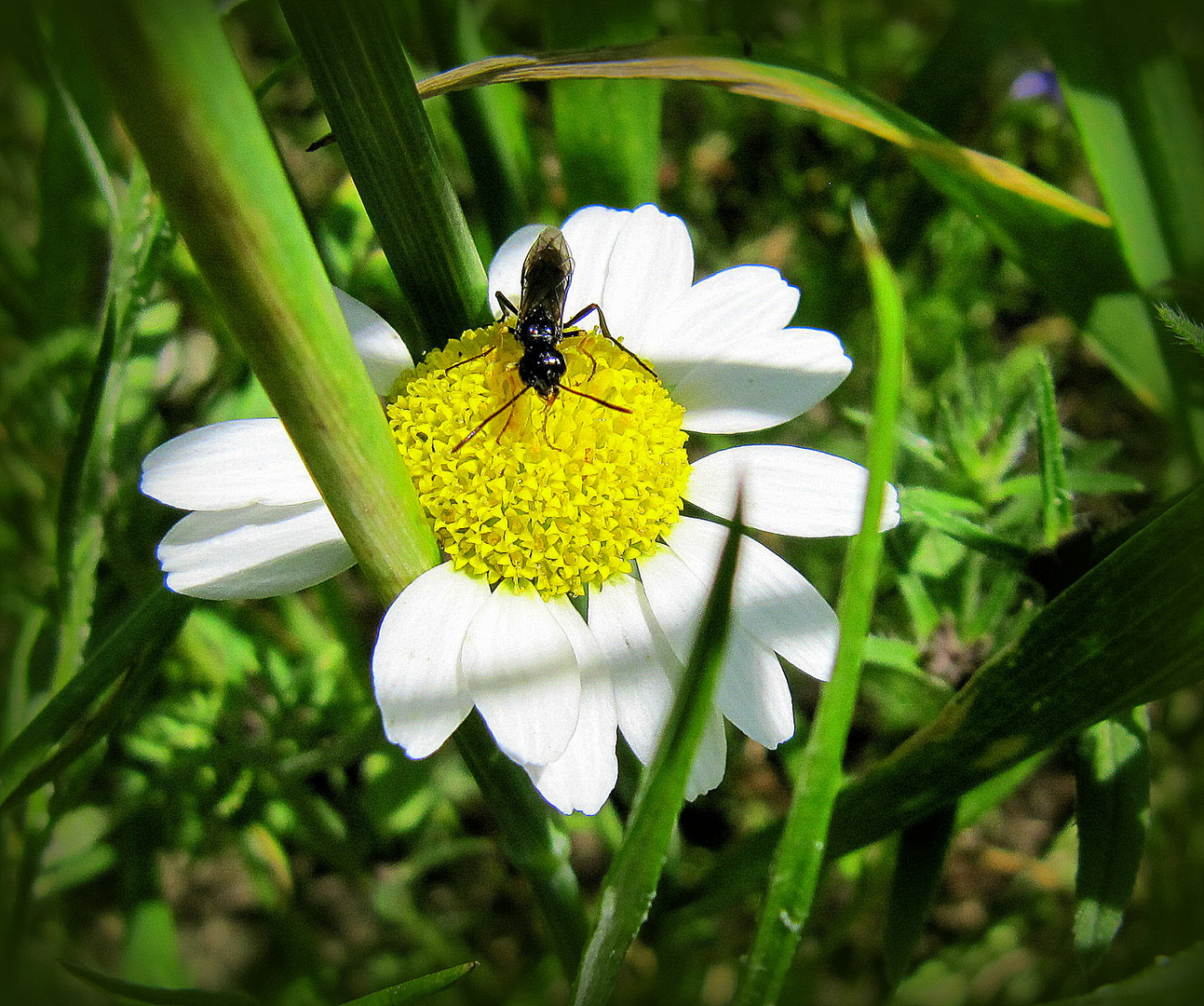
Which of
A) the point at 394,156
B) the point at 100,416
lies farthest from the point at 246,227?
the point at 100,416

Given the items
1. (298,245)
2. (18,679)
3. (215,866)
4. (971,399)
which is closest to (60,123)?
(18,679)

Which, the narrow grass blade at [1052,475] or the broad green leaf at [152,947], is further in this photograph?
the broad green leaf at [152,947]

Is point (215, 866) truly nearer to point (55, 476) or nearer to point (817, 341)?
point (55, 476)

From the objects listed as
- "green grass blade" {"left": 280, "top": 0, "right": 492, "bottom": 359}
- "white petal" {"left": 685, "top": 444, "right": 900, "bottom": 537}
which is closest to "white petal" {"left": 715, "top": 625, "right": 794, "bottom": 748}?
"white petal" {"left": 685, "top": 444, "right": 900, "bottom": 537}

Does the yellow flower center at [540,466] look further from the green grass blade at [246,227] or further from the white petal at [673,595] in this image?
the green grass blade at [246,227]

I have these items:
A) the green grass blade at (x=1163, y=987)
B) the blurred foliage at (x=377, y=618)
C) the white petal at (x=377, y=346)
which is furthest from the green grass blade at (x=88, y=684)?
the green grass blade at (x=1163, y=987)

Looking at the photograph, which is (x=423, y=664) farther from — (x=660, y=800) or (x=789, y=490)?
(x=789, y=490)

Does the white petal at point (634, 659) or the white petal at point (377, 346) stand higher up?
the white petal at point (377, 346)

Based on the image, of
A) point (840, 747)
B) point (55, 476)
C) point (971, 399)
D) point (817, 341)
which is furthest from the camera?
point (55, 476)
